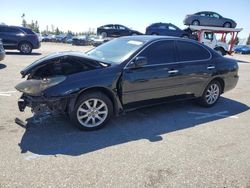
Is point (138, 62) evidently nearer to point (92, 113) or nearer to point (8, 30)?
point (92, 113)

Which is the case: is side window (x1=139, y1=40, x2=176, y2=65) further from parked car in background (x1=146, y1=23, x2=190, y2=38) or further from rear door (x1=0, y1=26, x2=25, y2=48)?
parked car in background (x1=146, y1=23, x2=190, y2=38)

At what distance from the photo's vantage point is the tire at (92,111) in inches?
175

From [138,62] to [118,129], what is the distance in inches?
47.0

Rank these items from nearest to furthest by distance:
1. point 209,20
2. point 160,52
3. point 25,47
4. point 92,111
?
point 92,111 → point 160,52 → point 25,47 → point 209,20

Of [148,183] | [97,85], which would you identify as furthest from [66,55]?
[148,183]

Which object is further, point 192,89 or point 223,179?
point 192,89

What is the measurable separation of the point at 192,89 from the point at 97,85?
2325 mm

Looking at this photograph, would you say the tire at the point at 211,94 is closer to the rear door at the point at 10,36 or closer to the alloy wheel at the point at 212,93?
the alloy wheel at the point at 212,93

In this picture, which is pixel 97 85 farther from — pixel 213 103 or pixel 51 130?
pixel 213 103

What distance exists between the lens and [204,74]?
598cm

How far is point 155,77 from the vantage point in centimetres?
514

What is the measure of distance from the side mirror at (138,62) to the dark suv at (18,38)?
44.5ft

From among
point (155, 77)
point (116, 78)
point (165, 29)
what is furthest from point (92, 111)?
point (165, 29)

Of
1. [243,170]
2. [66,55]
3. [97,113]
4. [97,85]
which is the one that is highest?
[66,55]
